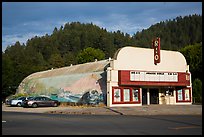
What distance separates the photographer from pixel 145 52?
141ft

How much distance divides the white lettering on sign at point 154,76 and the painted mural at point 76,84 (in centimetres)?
434

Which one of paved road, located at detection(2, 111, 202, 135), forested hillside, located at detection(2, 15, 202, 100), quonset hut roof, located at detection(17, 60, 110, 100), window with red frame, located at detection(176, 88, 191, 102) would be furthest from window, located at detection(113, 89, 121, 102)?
forested hillside, located at detection(2, 15, 202, 100)

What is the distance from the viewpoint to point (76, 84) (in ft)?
155

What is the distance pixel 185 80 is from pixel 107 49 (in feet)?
213

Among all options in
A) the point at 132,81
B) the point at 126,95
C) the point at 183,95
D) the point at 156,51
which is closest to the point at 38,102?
the point at 126,95

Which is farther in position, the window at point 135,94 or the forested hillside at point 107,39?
the forested hillside at point 107,39

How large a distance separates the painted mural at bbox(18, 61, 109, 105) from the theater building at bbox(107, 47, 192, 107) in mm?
2697

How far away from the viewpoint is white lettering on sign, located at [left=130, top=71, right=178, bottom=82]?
41062mm

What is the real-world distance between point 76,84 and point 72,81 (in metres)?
1.64

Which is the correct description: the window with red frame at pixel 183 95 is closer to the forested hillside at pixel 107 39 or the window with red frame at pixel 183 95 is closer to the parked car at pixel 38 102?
the parked car at pixel 38 102

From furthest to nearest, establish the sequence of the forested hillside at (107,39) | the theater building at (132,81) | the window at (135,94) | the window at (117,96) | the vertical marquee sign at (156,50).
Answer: the forested hillside at (107,39)
the vertical marquee sign at (156,50)
the window at (135,94)
the theater building at (132,81)
the window at (117,96)

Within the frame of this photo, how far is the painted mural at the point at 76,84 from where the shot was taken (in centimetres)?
4284

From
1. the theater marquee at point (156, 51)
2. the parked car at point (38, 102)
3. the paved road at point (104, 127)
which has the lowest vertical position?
the paved road at point (104, 127)

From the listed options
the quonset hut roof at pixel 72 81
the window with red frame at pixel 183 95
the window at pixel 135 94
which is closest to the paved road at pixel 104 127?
the window at pixel 135 94
